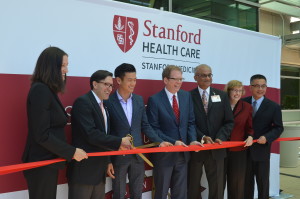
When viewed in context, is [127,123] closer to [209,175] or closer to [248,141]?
[209,175]

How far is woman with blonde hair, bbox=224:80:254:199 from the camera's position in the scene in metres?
3.41

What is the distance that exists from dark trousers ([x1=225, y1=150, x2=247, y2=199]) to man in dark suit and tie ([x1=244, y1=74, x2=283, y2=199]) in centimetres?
14

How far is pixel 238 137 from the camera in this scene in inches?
135

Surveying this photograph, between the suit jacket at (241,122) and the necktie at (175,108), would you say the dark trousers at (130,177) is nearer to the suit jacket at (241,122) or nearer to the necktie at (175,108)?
the necktie at (175,108)

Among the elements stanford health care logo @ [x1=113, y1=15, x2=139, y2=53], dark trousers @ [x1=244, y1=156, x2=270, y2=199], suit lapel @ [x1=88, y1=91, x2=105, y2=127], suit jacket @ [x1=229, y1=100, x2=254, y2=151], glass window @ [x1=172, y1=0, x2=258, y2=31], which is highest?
glass window @ [x1=172, y1=0, x2=258, y2=31]

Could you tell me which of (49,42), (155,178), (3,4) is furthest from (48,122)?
(155,178)

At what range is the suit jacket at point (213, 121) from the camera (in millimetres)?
3166

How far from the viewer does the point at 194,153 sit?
3.18 meters

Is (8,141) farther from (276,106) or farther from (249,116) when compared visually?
(276,106)

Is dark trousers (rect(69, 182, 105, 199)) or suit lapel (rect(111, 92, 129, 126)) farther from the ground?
suit lapel (rect(111, 92, 129, 126))

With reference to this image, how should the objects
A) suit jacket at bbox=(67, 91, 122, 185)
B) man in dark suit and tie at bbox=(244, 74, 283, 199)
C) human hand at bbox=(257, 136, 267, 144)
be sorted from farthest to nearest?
man in dark suit and tie at bbox=(244, 74, 283, 199), human hand at bbox=(257, 136, 267, 144), suit jacket at bbox=(67, 91, 122, 185)

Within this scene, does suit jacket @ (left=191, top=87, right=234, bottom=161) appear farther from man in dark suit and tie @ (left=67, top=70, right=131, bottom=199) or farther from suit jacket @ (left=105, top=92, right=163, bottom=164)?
man in dark suit and tie @ (left=67, top=70, right=131, bottom=199)

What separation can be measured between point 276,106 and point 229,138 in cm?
65

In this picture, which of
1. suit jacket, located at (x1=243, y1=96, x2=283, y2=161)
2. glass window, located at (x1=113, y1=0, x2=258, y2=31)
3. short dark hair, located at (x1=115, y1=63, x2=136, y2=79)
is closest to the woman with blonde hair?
suit jacket, located at (x1=243, y1=96, x2=283, y2=161)
